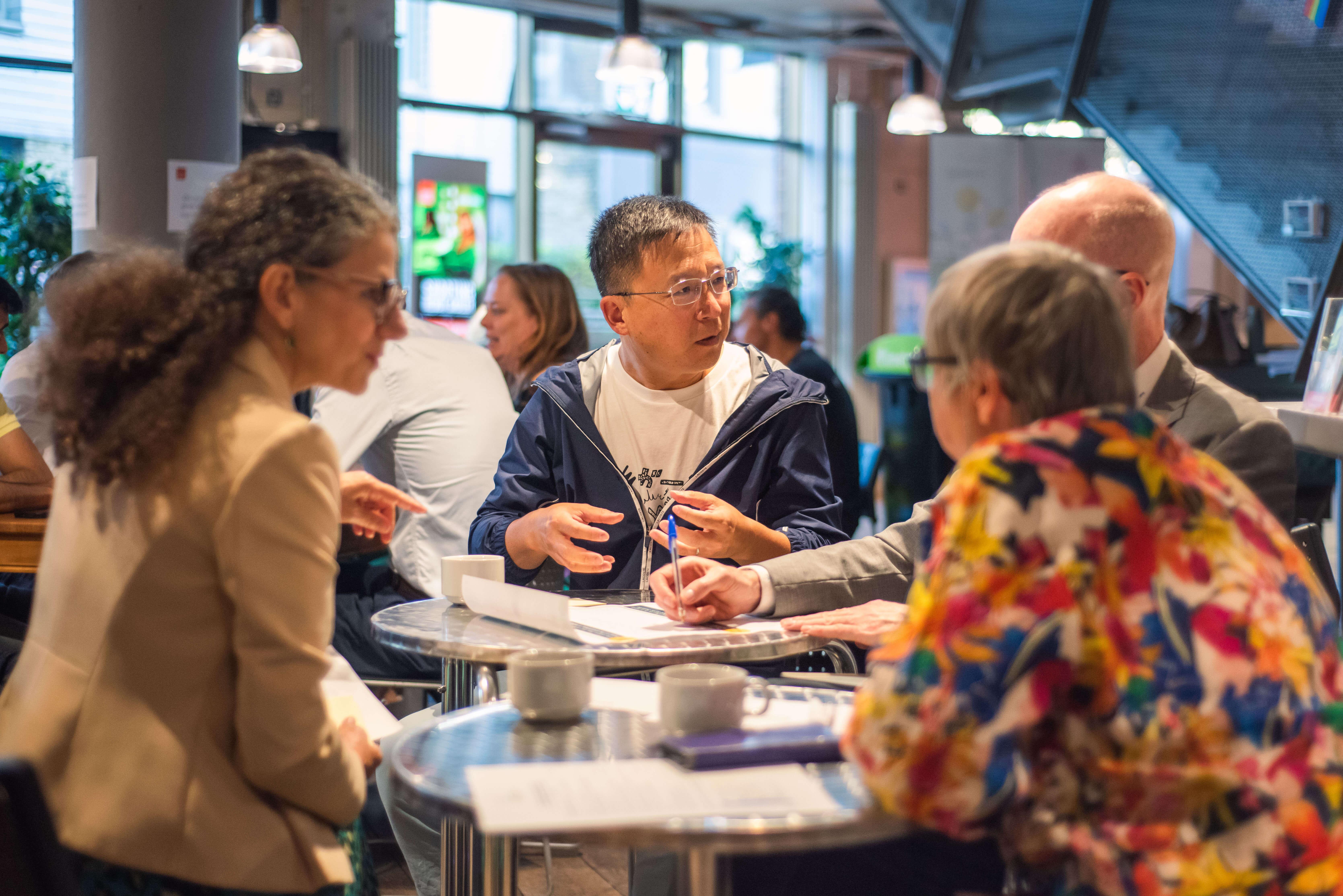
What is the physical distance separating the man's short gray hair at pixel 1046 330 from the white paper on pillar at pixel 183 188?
291 centimetres

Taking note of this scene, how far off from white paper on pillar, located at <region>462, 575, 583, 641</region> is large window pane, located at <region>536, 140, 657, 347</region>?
7547 mm

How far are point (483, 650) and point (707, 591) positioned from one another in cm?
38

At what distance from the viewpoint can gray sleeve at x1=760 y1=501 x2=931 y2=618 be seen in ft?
6.57

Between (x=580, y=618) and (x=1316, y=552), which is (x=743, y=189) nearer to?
(x=1316, y=552)

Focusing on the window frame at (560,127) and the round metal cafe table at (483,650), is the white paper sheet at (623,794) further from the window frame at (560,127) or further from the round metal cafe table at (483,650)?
→ the window frame at (560,127)

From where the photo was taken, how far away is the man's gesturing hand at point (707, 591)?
1.89 metres

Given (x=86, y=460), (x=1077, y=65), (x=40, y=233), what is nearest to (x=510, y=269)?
(x=1077, y=65)

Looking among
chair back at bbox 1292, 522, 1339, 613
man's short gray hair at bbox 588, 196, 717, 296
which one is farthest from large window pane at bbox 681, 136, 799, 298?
chair back at bbox 1292, 522, 1339, 613

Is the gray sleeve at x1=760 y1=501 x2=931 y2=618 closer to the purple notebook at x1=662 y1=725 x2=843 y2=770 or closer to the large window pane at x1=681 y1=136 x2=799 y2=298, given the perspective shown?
the purple notebook at x1=662 y1=725 x2=843 y2=770

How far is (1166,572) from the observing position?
3.62ft

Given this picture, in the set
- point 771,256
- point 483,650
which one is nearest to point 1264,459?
point 483,650

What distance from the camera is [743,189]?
10.9 metres

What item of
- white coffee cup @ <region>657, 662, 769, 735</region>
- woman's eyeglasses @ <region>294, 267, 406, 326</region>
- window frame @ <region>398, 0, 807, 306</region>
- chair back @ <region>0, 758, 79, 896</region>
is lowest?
chair back @ <region>0, 758, 79, 896</region>

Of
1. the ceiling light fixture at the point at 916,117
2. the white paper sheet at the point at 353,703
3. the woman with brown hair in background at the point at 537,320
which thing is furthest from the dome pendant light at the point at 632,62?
the white paper sheet at the point at 353,703
